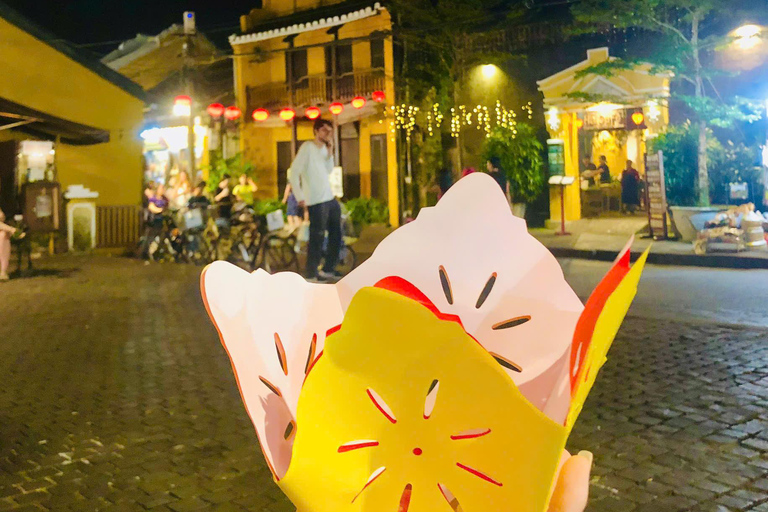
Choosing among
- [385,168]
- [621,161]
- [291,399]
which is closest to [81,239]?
[385,168]

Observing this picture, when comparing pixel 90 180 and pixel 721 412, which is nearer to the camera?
pixel 721 412

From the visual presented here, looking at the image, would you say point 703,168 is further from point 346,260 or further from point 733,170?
point 346,260

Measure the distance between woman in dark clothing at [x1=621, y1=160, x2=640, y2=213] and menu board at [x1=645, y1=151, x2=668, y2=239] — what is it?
3.31 m

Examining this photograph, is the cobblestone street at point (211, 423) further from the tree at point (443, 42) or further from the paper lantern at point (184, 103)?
the tree at point (443, 42)

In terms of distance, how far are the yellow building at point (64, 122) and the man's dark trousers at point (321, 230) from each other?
26.3ft

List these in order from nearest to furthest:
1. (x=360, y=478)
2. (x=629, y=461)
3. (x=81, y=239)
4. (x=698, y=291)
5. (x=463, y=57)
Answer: (x=360, y=478) < (x=629, y=461) < (x=698, y=291) < (x=81, y=239) < (x=463, y=57)

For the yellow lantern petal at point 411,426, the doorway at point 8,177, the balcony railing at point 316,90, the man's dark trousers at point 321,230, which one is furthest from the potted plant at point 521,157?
the yellow lantern petal at point 411,426

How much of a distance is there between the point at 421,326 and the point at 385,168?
23.2 meters

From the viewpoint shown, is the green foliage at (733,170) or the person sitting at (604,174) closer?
the green foliage at (733,170)

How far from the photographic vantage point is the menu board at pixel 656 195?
46.3 feet

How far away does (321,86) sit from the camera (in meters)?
25.3

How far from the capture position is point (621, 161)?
67.4 ft

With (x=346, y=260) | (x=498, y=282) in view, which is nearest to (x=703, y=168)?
(x=346, y=260)

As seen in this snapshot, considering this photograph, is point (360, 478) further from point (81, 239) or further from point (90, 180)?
point (90, 180)
